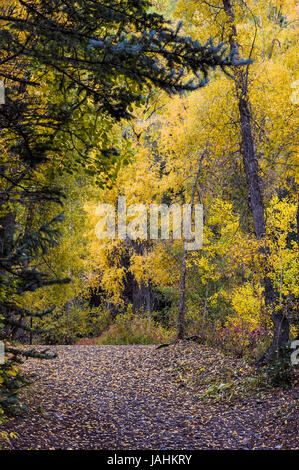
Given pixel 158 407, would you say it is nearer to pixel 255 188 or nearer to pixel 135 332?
pixel 255 188

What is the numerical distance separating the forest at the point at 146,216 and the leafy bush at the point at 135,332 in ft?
0.25

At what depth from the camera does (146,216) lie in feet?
50.1

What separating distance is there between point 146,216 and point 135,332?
4.00m

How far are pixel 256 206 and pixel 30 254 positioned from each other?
5696 millimetres

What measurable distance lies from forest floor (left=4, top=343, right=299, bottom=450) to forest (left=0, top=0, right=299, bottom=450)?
37 millimetres

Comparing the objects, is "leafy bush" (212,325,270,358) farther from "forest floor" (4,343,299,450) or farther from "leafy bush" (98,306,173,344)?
"leafy bush" (98,306,173,344)

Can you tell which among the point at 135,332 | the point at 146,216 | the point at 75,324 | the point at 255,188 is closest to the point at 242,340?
the point at 255,188

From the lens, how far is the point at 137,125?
16.1 metres

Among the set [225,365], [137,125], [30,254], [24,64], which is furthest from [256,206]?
[137,125]

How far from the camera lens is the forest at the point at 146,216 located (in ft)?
10.3

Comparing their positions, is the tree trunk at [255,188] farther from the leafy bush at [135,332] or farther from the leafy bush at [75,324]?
the leafy bush at [75,324]

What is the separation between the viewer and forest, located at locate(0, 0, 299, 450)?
3152mm

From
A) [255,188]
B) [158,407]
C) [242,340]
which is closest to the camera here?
[158,407]
